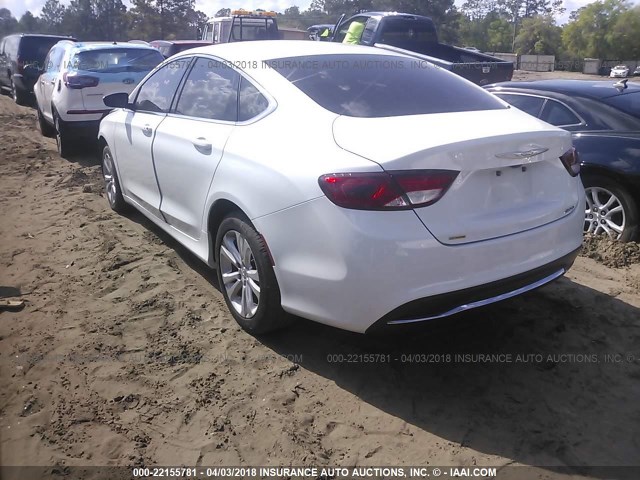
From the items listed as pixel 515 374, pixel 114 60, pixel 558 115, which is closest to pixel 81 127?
pixel 114 60

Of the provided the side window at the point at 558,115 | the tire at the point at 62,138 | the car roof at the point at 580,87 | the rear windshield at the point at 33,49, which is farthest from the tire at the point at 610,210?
the rear windshield at the point at 33,49

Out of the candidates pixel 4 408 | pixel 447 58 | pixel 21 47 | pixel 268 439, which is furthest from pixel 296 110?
pixel 21 47

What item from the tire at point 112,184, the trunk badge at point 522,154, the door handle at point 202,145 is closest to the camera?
the trunk badge at point 522,154

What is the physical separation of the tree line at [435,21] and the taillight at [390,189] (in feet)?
142

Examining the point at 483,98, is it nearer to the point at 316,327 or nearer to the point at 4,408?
the point at 316,327

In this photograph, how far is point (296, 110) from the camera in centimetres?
319

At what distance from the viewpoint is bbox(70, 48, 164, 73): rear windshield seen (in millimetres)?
8711

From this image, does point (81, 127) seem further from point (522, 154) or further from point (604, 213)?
point (522, 154)

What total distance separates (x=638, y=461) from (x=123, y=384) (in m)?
2.56

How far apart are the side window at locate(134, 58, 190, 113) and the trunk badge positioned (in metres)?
2.66

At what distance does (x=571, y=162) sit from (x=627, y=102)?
2160 millimetres

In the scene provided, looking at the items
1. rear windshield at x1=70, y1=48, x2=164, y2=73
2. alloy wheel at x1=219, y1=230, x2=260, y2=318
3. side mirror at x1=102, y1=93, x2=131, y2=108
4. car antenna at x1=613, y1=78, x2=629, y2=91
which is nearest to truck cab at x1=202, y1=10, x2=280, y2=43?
rear windshield at x1=70, y1=48, x2=164, y2=73

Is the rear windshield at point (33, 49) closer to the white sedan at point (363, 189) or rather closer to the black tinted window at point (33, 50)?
the black tinted window at point (33, 50)

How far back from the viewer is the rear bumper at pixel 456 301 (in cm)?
273
